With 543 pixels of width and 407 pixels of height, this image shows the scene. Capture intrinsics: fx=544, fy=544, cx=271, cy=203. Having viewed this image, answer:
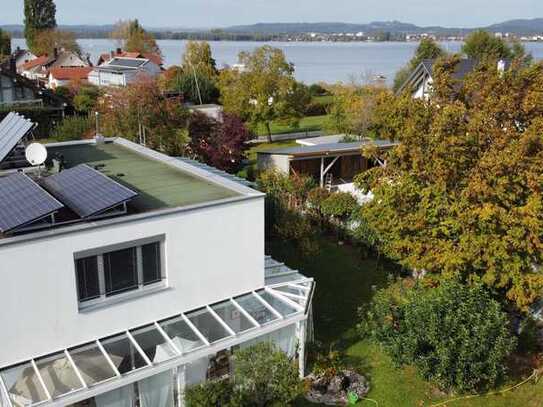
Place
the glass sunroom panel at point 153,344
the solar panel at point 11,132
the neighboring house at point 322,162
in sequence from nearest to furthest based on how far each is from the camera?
the glass sunroom panel at point 153,344 → the solar panel at point 11,132 → the neighboring house at point 322,162

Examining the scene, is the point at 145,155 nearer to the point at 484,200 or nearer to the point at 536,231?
the point at 484,200

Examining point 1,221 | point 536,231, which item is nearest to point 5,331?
point 1,221

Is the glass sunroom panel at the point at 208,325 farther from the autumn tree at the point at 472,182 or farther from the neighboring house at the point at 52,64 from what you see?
the neighboring house at the point at 52,64

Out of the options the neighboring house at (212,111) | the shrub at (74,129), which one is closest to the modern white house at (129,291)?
the neighboring house at (212,111)

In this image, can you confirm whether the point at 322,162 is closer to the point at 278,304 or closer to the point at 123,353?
the point at 278,304

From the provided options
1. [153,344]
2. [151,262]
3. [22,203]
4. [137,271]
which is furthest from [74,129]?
[153,344]

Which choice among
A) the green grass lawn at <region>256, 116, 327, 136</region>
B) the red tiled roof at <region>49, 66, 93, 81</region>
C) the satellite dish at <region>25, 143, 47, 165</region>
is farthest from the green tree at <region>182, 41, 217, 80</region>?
the satellite dish at <region>25, 143, 47, 165</region>
